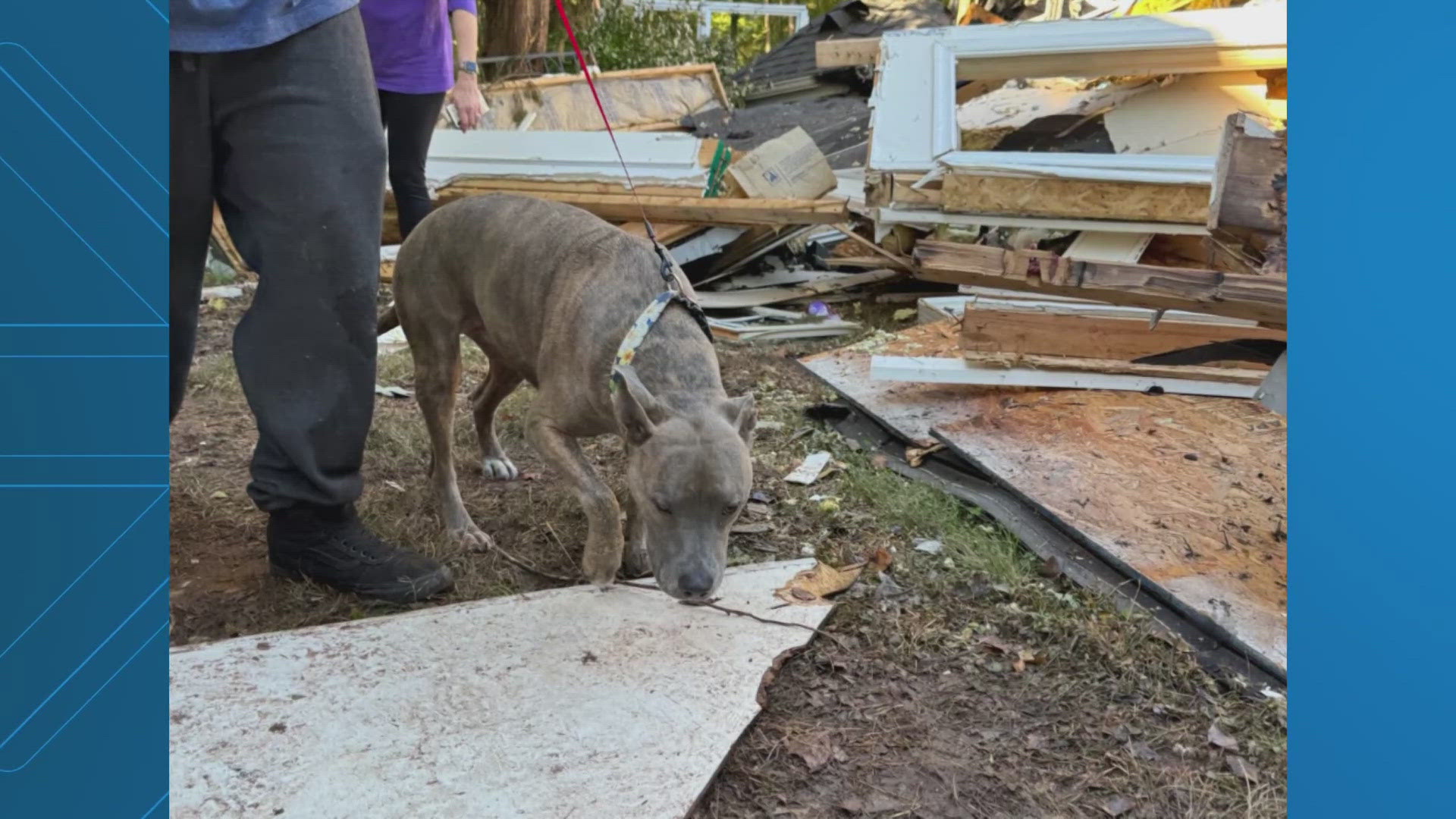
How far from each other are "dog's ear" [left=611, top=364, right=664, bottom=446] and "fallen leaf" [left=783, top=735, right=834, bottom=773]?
3.41ft

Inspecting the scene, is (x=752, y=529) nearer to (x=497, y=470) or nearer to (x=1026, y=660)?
(x=497, y=470)

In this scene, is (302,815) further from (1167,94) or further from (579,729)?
(1167,94)

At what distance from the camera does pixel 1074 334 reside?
6.02 meters

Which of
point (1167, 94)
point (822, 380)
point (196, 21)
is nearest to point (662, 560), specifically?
point (196, 21)

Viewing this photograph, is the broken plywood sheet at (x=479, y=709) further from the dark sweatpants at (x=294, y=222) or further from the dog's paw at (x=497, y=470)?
the dog's paw at (x=497, y=470)

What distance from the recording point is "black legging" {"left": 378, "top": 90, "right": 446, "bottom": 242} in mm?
6105

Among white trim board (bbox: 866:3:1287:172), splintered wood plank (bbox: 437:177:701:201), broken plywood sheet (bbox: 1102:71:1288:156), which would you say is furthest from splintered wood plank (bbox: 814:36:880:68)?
broken plywood sheet (bbox: 1102:71:1288:156)

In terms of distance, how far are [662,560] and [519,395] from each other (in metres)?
3.01

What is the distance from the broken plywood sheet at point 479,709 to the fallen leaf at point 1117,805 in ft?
3.01

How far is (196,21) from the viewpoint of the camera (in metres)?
3.23

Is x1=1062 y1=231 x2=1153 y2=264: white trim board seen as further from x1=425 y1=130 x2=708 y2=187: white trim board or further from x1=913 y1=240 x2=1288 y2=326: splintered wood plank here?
x1=425 y1=130 x2=708 y2=187: white trim board

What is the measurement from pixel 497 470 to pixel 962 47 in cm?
Result: 446

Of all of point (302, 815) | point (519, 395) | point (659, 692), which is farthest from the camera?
point (519, 395)

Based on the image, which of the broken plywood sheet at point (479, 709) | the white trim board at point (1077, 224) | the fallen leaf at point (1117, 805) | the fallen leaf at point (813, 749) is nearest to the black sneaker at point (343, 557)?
the broken plywood sheet at point (479, 709)
